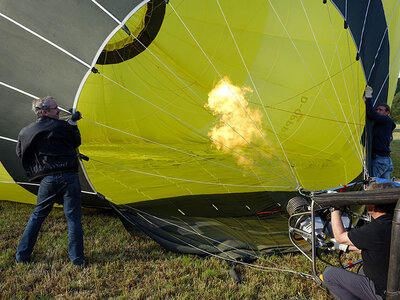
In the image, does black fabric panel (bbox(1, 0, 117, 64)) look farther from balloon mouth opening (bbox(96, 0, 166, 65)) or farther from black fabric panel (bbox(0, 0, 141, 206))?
balloon mouth opening (bbox(96, 0, 166, 65))

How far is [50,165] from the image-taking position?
2.18 meters

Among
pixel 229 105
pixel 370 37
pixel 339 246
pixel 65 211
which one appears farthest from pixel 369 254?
pixel 370 37

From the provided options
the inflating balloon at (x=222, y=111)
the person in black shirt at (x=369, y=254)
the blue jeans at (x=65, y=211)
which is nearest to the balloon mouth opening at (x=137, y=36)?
the inflating balloon at (x=222, y=111)

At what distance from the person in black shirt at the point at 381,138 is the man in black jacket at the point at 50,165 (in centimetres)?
280

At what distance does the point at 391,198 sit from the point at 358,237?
39 centimetres

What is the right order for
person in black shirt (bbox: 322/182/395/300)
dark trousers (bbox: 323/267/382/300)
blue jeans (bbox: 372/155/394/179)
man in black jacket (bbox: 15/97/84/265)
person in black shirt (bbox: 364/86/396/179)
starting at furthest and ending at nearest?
blue jeans (bbox: 372/155/394/179)
person in black shirt (bbox: 364/86/396/179)
man in black jacket (bbox: 15/97/84/265)
dark trousers (bbox: 323/267/382/300)
person in black shirt (bbox: 322/182/395/300)

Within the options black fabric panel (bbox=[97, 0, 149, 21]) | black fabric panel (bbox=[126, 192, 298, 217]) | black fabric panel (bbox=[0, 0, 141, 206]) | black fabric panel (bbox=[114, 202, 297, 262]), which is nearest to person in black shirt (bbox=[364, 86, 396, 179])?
black fabric panel (bbox=[126, 192, 298, 217])

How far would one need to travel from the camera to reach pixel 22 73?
2373 mm

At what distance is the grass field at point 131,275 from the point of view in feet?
6.44

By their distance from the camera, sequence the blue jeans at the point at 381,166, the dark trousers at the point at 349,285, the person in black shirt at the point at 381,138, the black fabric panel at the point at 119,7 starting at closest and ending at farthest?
the dark trousers at the point at 349,285 → the black fabric panel at the point at 119,7 → the person in black shirt at the point at 381,138 → the blue jeans at the point at 381,166

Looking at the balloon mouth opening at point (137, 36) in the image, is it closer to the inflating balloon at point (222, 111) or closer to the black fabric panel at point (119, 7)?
the inflating balloon at point (222, 111)

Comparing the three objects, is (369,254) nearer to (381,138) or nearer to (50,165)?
(50,165)

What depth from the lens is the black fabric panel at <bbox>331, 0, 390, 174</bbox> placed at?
2992 millimetres

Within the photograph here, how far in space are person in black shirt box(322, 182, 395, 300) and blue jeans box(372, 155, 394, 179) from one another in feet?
7.23
